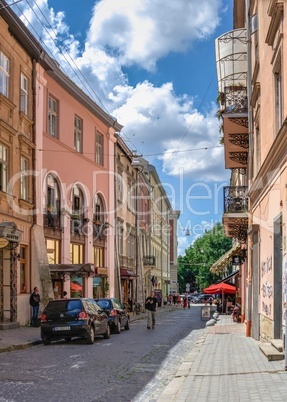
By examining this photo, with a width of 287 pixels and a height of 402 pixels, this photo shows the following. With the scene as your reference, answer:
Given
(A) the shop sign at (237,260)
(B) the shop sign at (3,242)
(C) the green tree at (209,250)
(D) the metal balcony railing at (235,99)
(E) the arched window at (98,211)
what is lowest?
(C) the green tree at (209,250)

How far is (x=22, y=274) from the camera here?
84.7 feet

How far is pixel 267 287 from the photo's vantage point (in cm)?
1523

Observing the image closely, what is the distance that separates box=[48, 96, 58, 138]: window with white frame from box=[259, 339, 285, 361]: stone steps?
1905 centimetres

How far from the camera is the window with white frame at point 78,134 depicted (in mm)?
33781

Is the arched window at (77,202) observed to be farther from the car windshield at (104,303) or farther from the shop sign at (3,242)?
the shop sign at (3,242)

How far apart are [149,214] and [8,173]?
39.8 meters

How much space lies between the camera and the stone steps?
12061 millimetres

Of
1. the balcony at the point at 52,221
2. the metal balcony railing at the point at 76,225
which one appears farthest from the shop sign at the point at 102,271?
the balcony at the point at 52,221

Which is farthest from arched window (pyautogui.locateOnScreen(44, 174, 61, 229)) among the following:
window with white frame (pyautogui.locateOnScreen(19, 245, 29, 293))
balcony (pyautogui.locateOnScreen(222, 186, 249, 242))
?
balcony (pyautogui.locateOnScreen(222, 186, 249, 242))

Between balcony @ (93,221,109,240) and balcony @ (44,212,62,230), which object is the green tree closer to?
balcony @ (93,221,109,240)

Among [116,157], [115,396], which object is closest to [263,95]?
[115,396]

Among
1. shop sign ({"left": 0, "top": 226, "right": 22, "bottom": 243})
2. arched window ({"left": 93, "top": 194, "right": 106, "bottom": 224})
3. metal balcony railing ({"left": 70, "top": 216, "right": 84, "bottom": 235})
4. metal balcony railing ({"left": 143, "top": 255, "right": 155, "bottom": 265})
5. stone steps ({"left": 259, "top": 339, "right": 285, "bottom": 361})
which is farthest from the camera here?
metal balcony railing ({"left": 143, "top": 255, "right": 155, "bottom": 265})

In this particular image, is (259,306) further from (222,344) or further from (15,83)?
(15,83)

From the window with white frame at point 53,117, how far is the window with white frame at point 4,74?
5.67 m
